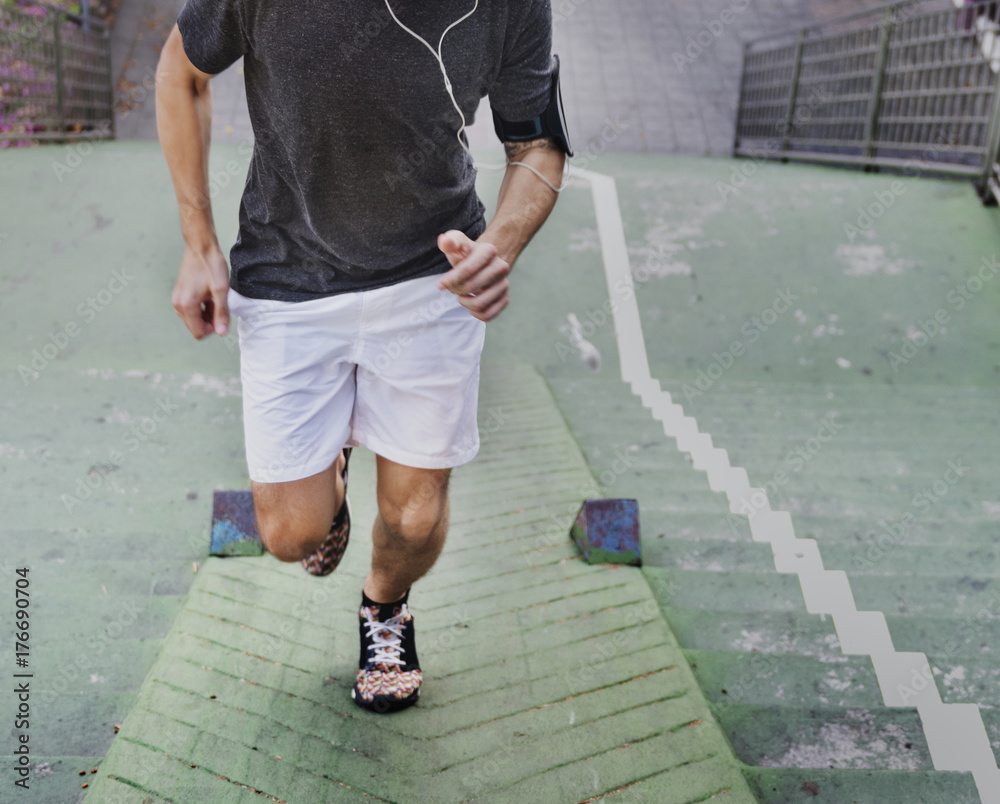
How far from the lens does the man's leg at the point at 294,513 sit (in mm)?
1729

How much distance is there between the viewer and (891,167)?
20.5 feet

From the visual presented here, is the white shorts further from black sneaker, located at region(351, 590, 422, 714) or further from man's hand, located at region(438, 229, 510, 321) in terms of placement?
black sneaker, located at region(351, 590, 422, 714)

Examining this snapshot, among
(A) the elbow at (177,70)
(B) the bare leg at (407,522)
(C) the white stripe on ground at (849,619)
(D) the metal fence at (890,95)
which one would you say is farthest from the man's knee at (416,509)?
(D) the metal fence at (890,95)

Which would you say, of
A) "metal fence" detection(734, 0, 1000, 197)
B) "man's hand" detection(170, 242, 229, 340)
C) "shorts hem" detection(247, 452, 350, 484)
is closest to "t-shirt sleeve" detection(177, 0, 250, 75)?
"man's hand" detection(170, 242, 229, 340)

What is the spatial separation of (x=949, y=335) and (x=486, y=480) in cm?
300

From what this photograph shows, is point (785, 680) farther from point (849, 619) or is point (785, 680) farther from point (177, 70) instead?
point (177, 70)

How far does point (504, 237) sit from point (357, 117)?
324 mm

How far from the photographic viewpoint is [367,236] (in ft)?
5.19

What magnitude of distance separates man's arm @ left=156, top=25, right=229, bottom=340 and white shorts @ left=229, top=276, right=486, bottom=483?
0.28 ft

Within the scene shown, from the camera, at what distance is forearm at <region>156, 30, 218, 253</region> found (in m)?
1.54

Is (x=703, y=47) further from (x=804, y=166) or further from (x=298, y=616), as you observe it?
(x=298, y=616)

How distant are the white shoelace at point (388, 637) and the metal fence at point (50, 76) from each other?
509cm

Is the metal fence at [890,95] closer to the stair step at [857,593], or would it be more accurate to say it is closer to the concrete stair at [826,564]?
the concrete stair at [826,564]

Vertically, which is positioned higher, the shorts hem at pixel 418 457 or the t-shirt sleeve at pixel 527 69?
the t-shirt sleeve at pixel 527 69
